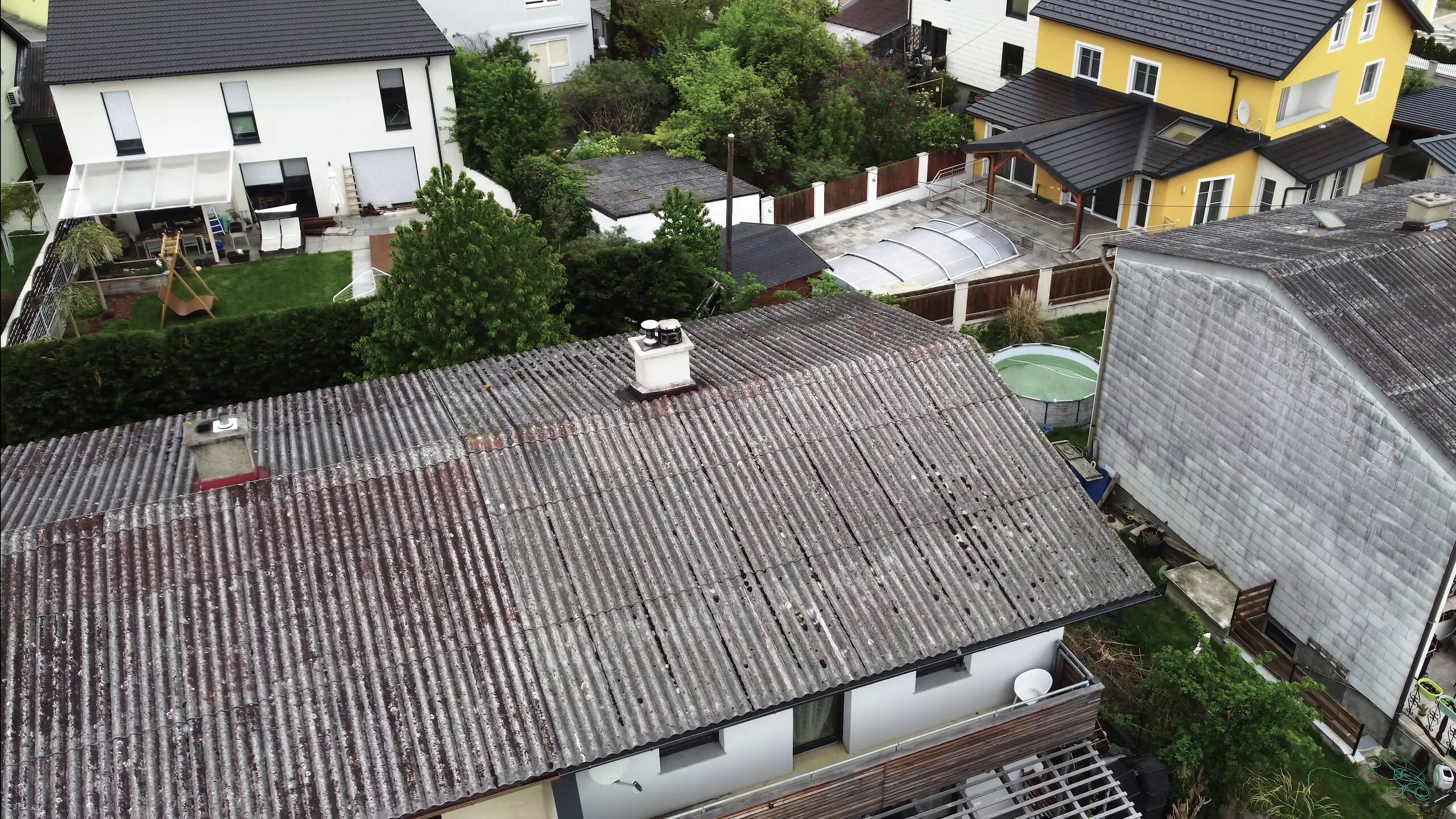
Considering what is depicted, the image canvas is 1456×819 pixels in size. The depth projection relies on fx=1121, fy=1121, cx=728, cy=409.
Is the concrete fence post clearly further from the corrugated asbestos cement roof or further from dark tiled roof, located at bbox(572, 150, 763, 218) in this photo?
the corrugated asbestos cement roof

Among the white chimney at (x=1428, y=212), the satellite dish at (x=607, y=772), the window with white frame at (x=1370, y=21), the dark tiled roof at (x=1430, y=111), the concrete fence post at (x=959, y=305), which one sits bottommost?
the concrete fence post at (x=959, y=305)

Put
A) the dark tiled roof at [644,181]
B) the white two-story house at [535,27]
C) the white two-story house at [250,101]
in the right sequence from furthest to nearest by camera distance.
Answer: the white two-story house at [535,27] → the white two-story house at [250,101] → the dark tiled roof at [644,181]

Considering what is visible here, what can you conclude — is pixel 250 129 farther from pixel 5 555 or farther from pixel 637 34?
pixel 5 555

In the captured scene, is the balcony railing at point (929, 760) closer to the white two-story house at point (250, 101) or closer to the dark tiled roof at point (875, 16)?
the white two-story house at point (250, 101)

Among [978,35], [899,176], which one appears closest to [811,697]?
[899,176]

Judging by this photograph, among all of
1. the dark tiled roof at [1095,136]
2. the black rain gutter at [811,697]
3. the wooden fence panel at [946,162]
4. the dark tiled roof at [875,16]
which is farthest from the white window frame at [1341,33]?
the black rain gutter at [811,697]

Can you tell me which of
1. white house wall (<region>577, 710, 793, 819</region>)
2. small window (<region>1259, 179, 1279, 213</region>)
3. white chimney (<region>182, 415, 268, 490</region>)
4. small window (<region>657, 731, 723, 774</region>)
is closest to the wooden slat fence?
small window (<region>1259, 179, 1279, 213</region>)
